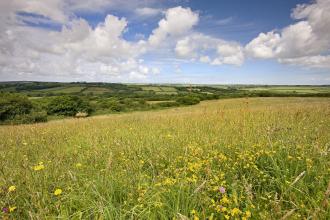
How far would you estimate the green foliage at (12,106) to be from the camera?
167 ft

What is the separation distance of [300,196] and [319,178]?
508 millimetres

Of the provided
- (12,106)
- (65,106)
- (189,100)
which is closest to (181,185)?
(189,100)

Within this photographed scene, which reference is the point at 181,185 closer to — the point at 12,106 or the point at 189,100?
the point at 189,100

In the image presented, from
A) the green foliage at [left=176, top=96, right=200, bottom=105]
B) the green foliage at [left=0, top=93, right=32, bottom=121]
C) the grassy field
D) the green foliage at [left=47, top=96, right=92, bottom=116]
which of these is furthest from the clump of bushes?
the grassy field

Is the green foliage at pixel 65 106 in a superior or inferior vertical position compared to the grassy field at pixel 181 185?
inferior

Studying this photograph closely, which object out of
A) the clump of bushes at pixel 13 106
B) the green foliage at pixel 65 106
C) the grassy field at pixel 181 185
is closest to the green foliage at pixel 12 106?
the clump of bushes at pixel 13 106

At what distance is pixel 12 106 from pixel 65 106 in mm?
12336

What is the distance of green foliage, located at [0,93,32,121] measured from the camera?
50.8 m

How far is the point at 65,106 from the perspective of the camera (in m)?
61.1

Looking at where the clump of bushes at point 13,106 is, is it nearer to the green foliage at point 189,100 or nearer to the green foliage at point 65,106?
the green foliage at point 65,106

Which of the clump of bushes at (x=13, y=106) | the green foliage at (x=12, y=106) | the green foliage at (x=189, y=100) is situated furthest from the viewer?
the green foliage at (x=189, y=100)

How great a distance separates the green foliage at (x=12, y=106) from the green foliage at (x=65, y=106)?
7.05 metres

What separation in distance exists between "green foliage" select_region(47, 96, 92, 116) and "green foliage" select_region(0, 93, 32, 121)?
705 centimetres

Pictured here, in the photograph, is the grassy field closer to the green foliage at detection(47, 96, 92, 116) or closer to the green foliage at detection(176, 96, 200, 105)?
the green foliage at detection(176, 96, 200, 105)
